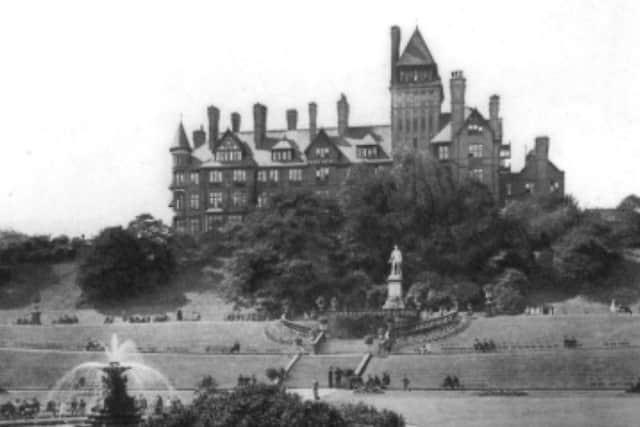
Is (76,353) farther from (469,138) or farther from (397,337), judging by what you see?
(469,138)

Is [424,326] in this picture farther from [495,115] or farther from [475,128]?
[495,115]

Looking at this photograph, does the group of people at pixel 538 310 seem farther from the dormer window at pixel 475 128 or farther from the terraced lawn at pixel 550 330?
the dormer window at pixel 475 128

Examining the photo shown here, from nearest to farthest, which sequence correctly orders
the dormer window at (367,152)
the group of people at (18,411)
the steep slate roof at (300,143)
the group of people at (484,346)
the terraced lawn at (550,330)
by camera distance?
the group of people at (18,411), the group of people at (484,346), the terraced lawn at (550,330), the dormer window at (367,152), the steep slate roof at (300,143)

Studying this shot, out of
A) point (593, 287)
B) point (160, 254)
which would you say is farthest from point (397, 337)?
point (160, 254)

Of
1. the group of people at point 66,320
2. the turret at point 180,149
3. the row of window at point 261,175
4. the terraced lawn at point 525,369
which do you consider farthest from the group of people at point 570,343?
the turret at point 180,149

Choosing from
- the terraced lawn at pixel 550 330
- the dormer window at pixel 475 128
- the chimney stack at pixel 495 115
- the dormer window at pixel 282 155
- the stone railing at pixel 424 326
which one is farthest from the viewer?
the dormer window at pixel 282 155

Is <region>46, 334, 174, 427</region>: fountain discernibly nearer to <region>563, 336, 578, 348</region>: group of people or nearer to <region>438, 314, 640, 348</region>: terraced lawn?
<region>438, 314, 640, 348</region>: terraced lawn

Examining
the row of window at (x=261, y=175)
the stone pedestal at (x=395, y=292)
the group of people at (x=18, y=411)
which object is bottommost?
the group of people at (x=18, y=411)

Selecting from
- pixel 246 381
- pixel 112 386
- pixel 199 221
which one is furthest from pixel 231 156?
pixel 112 386
